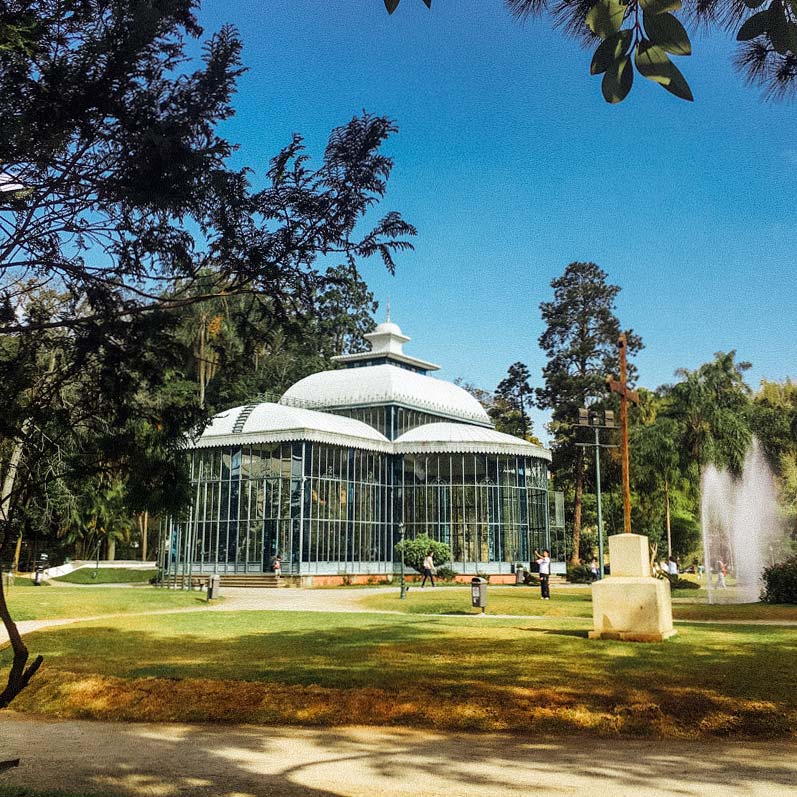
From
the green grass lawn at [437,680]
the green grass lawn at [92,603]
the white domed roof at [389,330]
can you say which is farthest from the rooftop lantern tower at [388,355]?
the green grass lawn at [437,680]

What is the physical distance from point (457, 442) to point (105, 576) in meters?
16.9

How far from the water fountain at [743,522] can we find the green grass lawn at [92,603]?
612 inches

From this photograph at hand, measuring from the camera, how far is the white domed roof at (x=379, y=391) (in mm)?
38562

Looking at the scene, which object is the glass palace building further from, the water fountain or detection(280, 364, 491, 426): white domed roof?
the water fountain

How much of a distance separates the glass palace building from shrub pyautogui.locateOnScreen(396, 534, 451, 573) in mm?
1614

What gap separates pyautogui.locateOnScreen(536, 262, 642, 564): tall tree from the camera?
5022 centimetres

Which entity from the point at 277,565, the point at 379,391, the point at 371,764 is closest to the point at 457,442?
the point at 379,391

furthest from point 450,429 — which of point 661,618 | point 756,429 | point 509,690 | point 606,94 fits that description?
point 606,94

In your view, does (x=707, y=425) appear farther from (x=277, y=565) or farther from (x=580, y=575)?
(x=277, y=565)

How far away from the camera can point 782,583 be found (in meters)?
20.3

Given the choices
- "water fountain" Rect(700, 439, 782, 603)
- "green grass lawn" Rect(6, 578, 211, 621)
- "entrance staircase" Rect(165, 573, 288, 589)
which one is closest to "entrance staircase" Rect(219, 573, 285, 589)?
"entrance staircase" Rect(165, 573, 288, 589)

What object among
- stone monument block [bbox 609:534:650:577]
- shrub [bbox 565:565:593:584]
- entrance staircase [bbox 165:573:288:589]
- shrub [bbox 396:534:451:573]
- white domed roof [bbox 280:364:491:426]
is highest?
white domed roof [bbox 280:364:491:426]

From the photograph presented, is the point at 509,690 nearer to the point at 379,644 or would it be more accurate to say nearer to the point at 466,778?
the point at 466,778

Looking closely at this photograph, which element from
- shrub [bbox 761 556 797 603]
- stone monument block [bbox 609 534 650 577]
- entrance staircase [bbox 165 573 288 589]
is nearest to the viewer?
stone monument block [bbox 609 534 650 577]
